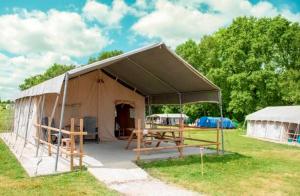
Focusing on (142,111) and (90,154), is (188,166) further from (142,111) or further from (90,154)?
(142,111)

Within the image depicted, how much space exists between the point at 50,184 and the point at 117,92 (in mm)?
8526

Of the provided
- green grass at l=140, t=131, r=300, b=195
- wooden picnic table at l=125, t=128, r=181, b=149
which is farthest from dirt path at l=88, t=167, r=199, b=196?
wooden picnic table at l=125, t=128, r=181, b=149

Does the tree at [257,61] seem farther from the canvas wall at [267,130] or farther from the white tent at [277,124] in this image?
the white tent at [277,124]

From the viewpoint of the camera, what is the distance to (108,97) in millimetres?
14656

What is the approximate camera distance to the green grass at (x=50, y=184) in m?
6.05

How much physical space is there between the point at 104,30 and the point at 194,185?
47.0ft

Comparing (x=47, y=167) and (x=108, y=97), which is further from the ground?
(x=108, y=97)

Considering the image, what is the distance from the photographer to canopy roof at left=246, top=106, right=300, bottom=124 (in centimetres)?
1928

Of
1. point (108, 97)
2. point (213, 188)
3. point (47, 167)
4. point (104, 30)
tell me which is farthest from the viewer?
point (104, 30)

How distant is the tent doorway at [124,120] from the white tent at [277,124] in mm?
9667

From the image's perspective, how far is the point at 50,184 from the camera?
258 inches

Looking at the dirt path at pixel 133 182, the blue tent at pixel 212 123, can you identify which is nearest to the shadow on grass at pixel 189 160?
the dirt path at pixel 133 182

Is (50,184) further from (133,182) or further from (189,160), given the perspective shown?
(189,160)

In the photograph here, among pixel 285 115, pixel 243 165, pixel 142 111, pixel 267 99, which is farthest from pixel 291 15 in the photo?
pixel 243 165
